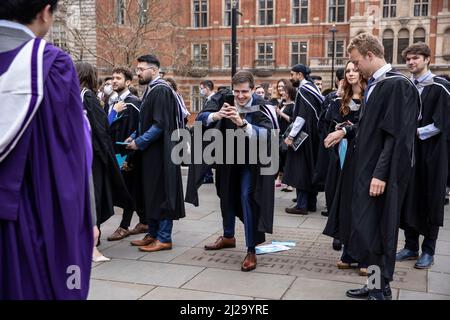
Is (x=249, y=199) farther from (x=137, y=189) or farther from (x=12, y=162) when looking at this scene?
(x=12, y=162)

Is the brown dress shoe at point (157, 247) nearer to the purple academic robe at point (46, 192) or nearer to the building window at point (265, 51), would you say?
the purple academic robe at point (46, 192)

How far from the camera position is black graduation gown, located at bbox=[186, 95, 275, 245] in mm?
5121

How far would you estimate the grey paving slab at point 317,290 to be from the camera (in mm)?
4375

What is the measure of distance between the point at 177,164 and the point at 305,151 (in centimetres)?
316

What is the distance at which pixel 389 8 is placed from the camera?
43.9 metres

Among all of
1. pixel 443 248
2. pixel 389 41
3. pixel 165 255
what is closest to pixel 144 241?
pixel 165 255

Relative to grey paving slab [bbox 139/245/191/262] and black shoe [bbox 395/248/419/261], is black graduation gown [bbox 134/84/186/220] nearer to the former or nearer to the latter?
grey paving slab [bbox 139/245/191/262]

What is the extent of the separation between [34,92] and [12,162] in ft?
0.97

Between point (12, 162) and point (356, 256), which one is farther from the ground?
point (12, 162)

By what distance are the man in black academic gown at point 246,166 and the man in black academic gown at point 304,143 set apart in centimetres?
277

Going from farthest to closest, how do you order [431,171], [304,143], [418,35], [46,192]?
1. [418,35]
2. [304,143]
3. [431,171]
4. [46,192]

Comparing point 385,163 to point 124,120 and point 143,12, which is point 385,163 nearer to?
point 124,120
